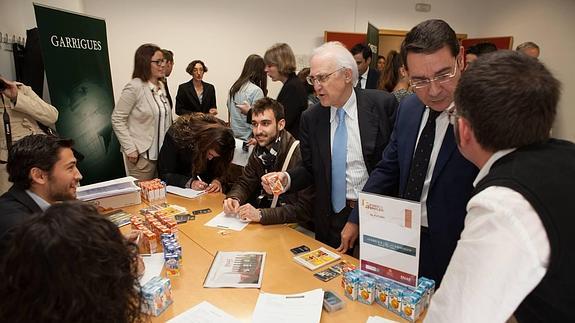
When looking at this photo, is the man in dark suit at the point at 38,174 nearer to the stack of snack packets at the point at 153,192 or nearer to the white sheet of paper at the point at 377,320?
the stack of snack packets at the point at 153,192

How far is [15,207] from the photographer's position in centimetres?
163

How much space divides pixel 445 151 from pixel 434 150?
0.07m

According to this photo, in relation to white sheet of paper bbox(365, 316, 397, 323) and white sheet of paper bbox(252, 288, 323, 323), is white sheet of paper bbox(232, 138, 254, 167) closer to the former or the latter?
white sheet of paper bbox(252, 288, 323, 323)

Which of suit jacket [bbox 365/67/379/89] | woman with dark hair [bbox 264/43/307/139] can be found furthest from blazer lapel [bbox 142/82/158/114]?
suit jacket [bbox 365/67/379/89]

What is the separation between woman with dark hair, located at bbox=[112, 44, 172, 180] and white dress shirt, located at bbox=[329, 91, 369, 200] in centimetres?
220

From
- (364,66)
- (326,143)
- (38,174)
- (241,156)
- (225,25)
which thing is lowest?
(241,156)

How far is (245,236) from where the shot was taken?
2098mm

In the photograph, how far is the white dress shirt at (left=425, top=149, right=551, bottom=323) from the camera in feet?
2.40

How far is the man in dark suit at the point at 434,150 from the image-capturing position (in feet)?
4.86

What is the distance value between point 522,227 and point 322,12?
6.40m

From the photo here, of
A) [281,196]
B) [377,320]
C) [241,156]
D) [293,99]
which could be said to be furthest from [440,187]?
[293,99]

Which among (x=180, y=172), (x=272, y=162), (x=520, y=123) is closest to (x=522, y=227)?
(x=520, y=123)

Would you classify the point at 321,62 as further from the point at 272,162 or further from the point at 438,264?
the point at 438,264

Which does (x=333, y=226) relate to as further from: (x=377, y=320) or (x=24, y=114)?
(x=24, y=114)
